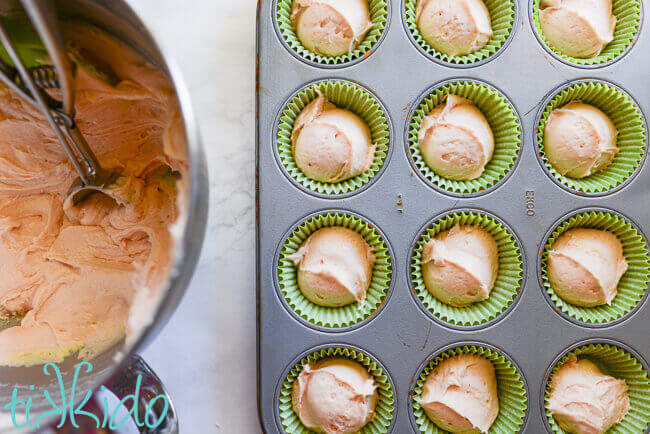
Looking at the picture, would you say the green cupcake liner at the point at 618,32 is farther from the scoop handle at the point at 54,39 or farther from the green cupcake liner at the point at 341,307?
the scoop handle at the point at 54,39

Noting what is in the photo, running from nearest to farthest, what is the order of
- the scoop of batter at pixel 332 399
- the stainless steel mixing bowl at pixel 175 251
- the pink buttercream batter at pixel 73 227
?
the stainless steel mixing bowl at pixel 175 251 → the pink buttercream batter at pixel 73 227 → the scoop of batter at pixel 332 399

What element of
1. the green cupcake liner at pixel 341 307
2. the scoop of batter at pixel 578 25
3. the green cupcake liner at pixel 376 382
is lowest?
the green cupcake liner at pixel 376 382

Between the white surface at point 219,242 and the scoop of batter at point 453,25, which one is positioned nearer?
the scoop of batter at point 453,25

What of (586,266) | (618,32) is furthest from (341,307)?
(618,32)

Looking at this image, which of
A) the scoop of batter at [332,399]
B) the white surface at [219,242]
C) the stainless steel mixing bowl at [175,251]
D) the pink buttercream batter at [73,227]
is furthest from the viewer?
the white surface at [219,242]

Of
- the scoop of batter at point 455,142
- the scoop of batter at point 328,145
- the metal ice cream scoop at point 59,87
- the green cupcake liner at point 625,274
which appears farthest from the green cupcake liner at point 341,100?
the green cupcake liner at point 625,274

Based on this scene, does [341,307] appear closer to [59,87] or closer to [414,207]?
[414,207]

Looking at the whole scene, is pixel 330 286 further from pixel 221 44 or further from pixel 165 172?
pixel 221 44

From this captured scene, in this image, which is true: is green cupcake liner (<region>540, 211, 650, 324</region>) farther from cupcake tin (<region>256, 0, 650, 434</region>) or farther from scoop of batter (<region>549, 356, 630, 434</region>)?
scoop of batter (<region>549, 356, 630, 434</region>)

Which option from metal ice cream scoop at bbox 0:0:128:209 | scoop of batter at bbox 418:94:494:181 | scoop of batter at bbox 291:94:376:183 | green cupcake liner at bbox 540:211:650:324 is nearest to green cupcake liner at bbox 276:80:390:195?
scoop of batter at bbox 291:94:376:183
